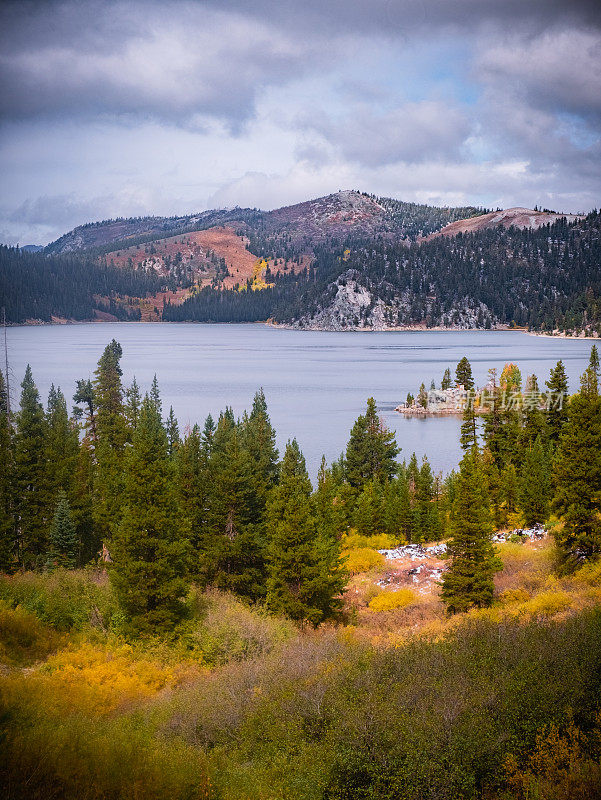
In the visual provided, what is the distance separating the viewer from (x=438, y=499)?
58250 mm

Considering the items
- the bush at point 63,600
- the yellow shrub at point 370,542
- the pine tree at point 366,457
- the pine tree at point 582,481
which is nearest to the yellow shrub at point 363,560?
the yellow shrub at point 370,542

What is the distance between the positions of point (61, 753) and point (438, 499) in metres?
50.3

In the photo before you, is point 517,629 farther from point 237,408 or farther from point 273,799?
point 237,408

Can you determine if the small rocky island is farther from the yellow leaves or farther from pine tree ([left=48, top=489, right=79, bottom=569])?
the yellow leaves

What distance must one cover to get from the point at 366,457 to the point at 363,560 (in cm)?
2292

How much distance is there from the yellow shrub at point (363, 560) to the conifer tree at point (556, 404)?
28706mm

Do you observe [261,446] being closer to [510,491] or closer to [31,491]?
[31,491]

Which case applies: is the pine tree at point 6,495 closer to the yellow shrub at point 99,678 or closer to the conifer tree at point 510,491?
the yellow shrub at point 99,678

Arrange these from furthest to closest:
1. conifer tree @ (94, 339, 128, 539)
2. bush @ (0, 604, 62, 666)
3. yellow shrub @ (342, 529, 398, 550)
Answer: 1. yellow shrub @ (342, 529, 398, 550)
2. conifer tree @ (94, 339, 128, 539)
3. bush @ (0, 604, 62, 666)

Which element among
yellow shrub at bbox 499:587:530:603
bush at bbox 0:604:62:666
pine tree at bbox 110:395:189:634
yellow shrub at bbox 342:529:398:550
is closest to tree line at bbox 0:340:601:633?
pine tree at bbox 110:395:189:634

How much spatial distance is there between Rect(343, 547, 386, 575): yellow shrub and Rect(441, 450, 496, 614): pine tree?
12445 millimetres

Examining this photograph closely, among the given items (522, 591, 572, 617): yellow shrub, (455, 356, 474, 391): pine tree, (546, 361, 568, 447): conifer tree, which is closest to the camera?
(522, 591, 572, 617): yellow shrub

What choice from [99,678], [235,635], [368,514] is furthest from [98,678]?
[368,514]

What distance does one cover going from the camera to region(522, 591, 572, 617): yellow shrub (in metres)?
23.8
